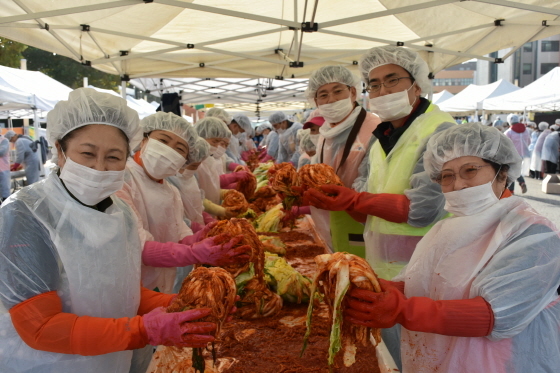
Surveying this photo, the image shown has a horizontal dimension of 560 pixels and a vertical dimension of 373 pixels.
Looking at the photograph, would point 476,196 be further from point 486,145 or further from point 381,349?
point 381,349

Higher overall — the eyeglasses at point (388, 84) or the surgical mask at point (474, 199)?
the eyeglasses at point (388, 84)

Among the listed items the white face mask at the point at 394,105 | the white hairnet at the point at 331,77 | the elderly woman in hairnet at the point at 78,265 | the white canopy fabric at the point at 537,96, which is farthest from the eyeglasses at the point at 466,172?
the white canopy fabric at the point at 537,96

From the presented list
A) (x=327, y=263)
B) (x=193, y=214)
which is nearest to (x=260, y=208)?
(x=193, y=214)

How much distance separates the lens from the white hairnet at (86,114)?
6.66 ft

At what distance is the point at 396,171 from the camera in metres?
2.90

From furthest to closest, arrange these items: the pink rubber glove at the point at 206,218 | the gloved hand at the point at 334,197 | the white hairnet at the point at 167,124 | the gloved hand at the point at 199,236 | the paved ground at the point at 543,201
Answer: the paved ground at the point at 543,201
the pink rubber glove at the point at 206,218
the white hairnet at the point at 167,124
the gloved hand at the point at 199,236
the gloved hand at the point at 334,197

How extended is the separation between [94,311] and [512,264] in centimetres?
185

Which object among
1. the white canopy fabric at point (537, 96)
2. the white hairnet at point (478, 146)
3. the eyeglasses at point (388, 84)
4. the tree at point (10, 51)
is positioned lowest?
the white hairnet at point (478, 146)

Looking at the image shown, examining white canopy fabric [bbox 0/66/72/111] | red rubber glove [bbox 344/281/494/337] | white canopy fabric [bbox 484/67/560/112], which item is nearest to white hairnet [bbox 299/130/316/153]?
red rubber glove [bbox 344/281/494/337]

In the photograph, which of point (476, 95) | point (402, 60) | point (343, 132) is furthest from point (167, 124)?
point (476, 95)

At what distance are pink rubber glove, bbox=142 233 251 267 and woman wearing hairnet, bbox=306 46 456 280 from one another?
811 mm

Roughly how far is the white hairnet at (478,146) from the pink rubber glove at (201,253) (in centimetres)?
140

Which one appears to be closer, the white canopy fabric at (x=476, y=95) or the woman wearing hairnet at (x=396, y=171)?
the woman wearing hairnet at (x=396, y=171)

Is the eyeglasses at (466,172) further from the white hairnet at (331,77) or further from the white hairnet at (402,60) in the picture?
the white hairnet at (331,77)
